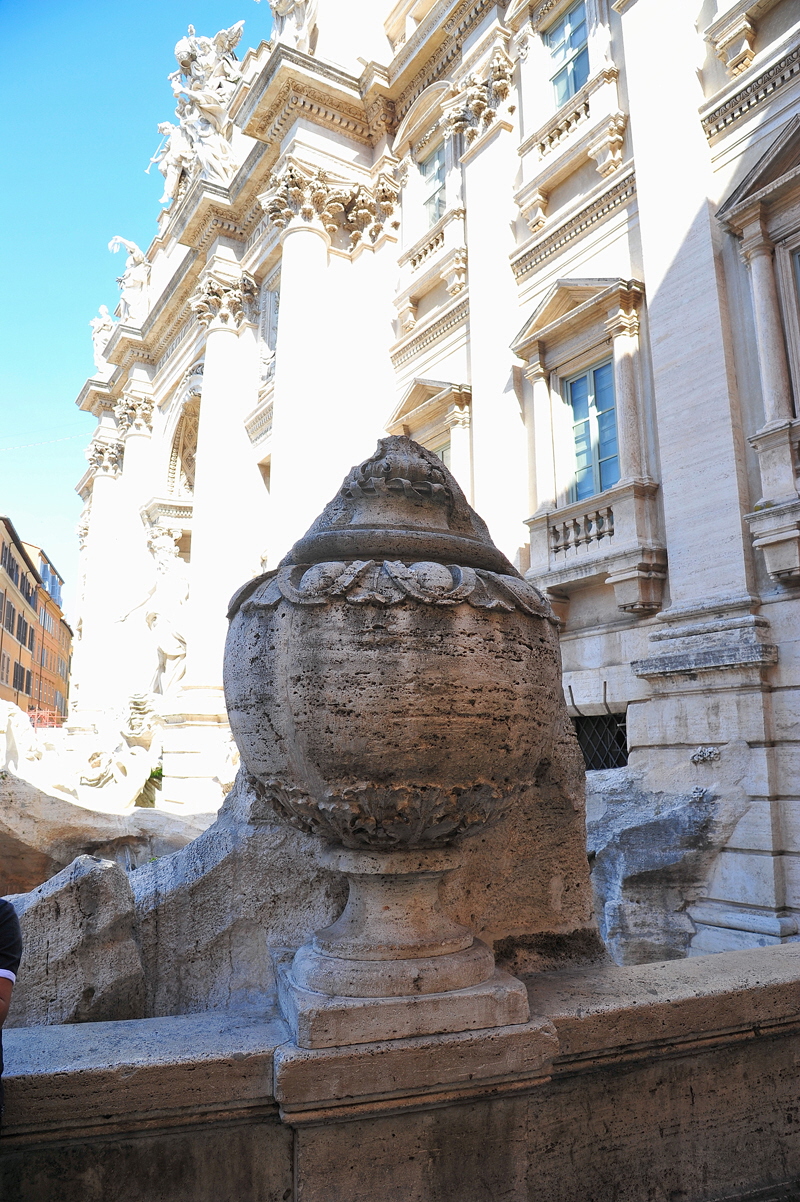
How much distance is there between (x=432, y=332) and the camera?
41.1 ft

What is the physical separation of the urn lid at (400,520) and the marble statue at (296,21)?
620 inches

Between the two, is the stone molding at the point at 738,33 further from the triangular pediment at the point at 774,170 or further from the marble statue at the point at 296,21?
the marble statue at the point at 296,21

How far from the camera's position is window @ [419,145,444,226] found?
13.1m

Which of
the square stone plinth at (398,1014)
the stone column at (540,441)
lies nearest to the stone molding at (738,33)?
the stone column at (540,441)

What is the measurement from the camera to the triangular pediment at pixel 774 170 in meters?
6.61

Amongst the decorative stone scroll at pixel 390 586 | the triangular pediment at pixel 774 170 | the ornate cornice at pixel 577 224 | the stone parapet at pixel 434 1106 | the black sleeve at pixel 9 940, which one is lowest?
the stone parapet at pixel 434 1106

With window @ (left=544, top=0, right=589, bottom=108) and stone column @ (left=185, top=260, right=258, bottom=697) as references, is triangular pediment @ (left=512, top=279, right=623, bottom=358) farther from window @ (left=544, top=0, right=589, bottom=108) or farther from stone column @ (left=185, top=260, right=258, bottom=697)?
stone column @ (left=185, top=260, right=258, bottom=697)

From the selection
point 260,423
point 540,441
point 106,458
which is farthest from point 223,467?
point 106,458

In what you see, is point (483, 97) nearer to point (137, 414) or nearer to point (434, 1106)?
point (434, 1106)

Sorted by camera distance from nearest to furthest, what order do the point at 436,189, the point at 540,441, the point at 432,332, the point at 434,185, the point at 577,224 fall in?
the point at 577,224 → the point at 540,441 → the point at 432,332 → the point at 436,189 → the point at 434,185

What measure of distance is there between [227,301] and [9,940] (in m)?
17.8

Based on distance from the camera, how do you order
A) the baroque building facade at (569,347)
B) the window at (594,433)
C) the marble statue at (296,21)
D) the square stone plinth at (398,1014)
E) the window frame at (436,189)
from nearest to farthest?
the square stone plinth at (398,1014)
the baroque building facade at (569,347)
the window at (594,433)
the window frame at (436,189)
the marble statue at (296,21)

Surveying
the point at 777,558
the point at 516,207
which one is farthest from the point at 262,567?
the point at 777,558

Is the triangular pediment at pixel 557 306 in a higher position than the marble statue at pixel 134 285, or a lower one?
lower
